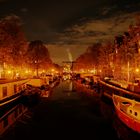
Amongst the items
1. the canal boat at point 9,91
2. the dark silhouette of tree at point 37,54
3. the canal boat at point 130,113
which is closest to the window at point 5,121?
the canal boat at point 9,91

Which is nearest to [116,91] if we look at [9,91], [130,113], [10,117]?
[130,113]

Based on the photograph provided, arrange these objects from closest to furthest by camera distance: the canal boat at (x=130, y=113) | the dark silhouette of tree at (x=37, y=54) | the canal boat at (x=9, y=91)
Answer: the canal boat at (x=130, y=113) < the canal boat at (x=9, y=91) < the dark silhouette of tree at (x=37, y=54)

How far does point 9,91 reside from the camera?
32.8 meters

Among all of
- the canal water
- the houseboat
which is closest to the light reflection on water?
the canal water

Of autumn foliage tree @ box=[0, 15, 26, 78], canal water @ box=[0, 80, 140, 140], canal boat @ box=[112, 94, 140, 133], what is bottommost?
canal water @ box=[0, 80, 140, 140]

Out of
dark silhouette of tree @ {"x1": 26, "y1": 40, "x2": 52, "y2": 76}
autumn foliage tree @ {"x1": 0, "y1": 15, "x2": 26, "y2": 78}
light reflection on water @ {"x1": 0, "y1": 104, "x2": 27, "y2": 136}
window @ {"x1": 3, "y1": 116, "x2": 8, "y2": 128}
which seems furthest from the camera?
dark silhouette of tree @ {"x1": 26, "y1": 40, "x2": 52, "y2": 76}

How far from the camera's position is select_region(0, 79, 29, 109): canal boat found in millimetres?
29547

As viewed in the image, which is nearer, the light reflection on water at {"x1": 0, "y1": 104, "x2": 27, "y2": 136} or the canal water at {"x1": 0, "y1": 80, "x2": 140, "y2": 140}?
the canal water at {"x1": 0, "y1": 80, "x2": 140, "y2": 140}

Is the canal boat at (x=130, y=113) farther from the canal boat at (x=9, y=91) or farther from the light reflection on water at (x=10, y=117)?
the canal boat at (x=9, y=91)

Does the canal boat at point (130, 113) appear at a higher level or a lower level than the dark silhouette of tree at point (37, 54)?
lower

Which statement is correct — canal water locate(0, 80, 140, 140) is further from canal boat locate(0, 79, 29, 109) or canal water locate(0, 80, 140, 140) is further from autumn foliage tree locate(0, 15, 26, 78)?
autumn foliage tree locate(0, 15, 26, 78)

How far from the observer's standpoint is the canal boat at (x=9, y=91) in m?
29.5

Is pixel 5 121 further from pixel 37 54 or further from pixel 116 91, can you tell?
pixel 37 54

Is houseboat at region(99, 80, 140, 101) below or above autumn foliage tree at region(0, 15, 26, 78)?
below
